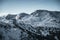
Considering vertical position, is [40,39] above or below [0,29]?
below

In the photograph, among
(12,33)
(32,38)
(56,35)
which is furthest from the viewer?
(56,35)

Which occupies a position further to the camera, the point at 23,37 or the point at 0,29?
the point at 23,37

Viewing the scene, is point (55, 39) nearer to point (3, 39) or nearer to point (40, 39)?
point (40, 39)

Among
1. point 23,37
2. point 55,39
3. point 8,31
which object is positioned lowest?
point 55,39

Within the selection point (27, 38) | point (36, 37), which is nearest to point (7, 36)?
point (27, 38)

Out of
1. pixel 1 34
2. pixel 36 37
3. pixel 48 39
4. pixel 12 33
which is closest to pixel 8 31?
pixel 12 33

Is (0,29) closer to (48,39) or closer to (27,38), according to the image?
(27,38)

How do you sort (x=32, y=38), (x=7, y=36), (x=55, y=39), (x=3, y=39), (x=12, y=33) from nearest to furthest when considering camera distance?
(x=3, y=39) < (x=7, y=36) < (x=12, y=33) < (x=32, y=38) < (x=55, y=39)

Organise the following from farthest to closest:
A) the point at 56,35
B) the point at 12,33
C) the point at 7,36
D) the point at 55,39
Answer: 1. the point at 56,35
2. the point at 55,39
3. the point at 12,33
4. the point at 7,36

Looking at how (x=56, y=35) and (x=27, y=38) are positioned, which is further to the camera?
(x=56, y=35)
